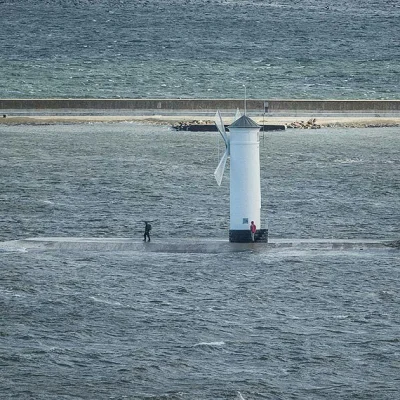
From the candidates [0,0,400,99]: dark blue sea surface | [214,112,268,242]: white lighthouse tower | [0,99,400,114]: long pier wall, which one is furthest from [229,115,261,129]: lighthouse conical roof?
[0,0,400,99]: dark blue sea surface

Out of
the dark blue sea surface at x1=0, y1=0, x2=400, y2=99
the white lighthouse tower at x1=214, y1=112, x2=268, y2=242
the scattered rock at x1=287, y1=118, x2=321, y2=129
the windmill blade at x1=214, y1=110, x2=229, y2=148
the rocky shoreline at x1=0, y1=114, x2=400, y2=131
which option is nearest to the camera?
the white lighthouse tower at x1=214, y1=112, x2=268, y2=242

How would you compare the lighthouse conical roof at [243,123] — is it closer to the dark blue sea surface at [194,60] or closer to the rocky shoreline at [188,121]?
the rocky shoreline at [188,121]

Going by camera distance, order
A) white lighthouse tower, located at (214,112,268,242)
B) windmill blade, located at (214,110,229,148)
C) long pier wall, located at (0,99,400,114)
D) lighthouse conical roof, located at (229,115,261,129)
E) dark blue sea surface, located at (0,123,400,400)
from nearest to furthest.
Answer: dark blue sea surface, located at (0,123,400,400), lighthouse conical roof, located at (229,115,261,129), white lighthouse tower, located at (214,112,268,242), windmill blade, located at (214,110,229,148), long pier wall, located at (0,99,400,114)

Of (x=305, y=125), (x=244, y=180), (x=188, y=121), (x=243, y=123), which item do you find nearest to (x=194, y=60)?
(x=188, y=121)

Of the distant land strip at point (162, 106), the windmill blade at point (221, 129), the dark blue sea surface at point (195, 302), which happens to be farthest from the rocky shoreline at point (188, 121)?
the windmill blade at point (221, 129)

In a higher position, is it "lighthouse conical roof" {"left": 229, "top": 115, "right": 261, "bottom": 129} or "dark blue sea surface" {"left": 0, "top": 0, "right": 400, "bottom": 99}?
"dark blue sea surface" {"left": 0, "top": 0, "right": 400, "bottom": 99}

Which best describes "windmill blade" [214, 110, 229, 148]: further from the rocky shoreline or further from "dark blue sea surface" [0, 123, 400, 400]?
the rocky shoreline
